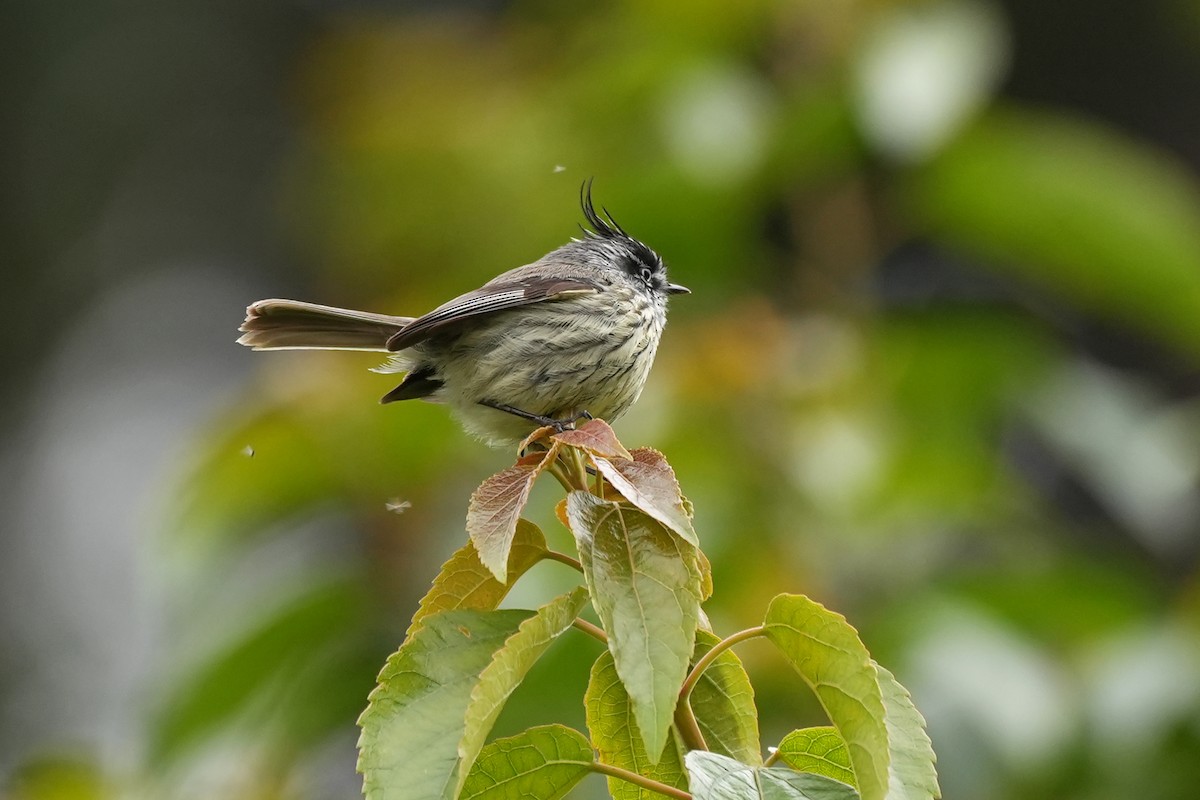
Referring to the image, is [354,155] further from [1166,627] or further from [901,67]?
[1166,627]

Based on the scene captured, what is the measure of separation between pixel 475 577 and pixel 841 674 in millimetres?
589

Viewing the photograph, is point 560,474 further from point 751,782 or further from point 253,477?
point 253,477

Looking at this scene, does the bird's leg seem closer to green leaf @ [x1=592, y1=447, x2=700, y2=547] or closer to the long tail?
the long tail

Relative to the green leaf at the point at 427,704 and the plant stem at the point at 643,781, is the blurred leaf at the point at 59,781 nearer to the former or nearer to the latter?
the green leaf at the point at 427,704

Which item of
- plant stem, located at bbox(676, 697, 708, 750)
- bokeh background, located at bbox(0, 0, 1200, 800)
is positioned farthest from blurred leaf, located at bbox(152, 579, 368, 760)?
plant stem, located at bbox(676, 697, 708, 750)

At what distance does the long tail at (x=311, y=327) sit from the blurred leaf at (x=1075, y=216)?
191 centimetres

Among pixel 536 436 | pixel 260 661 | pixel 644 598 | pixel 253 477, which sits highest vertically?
pixel 253 477

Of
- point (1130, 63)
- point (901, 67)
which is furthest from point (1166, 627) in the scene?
point (1130, 63)

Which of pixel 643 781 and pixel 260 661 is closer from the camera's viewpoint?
pixel 643 781

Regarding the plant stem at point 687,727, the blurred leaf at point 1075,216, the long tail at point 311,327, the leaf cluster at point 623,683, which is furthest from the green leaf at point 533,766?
the blurred leaf at point 1075,216

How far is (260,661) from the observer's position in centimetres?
406

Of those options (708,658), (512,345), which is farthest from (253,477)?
(708,658)

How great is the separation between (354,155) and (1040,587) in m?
4.20

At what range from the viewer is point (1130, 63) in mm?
9406
